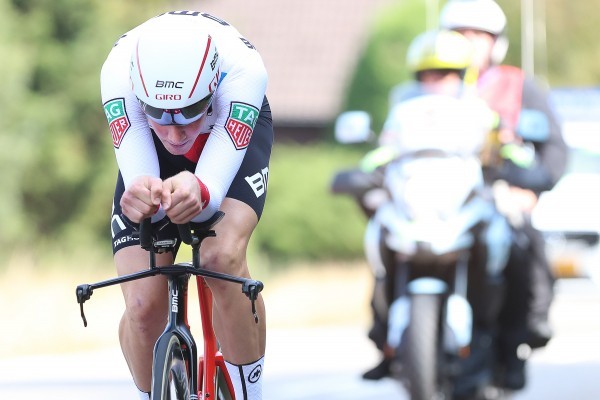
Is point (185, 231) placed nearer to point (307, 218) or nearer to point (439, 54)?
point (439, 54)

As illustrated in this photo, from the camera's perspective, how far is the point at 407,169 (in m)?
8.56

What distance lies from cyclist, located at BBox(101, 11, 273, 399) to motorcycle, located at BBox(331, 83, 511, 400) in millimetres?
2314

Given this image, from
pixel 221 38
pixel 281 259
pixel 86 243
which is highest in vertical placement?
pixel 221 38

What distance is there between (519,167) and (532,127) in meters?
0.29

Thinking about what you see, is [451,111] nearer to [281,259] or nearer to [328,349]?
[328,349]

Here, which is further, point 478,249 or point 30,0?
point 30,0

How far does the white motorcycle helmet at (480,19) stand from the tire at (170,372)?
4.53 meters

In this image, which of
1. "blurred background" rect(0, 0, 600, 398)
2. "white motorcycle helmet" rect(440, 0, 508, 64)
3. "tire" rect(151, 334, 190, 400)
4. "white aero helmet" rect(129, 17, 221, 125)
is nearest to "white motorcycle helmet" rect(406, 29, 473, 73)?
"white motorcycle helmet" rect(440, 0, 508, 64)

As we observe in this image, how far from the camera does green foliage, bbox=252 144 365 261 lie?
3397 centimetres

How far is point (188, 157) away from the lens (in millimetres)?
6035

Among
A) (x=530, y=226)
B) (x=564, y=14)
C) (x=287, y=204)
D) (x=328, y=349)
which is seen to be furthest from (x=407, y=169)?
(x=564, y=14)

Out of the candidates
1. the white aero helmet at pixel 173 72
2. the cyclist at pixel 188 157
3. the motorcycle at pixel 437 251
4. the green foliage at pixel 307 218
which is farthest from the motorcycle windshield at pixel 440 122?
the green foliage at pixel 307 218

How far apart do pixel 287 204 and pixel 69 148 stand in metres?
9.27

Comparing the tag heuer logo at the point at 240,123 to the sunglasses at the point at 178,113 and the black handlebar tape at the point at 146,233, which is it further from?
the black handlebar tape at the point at 146,233
